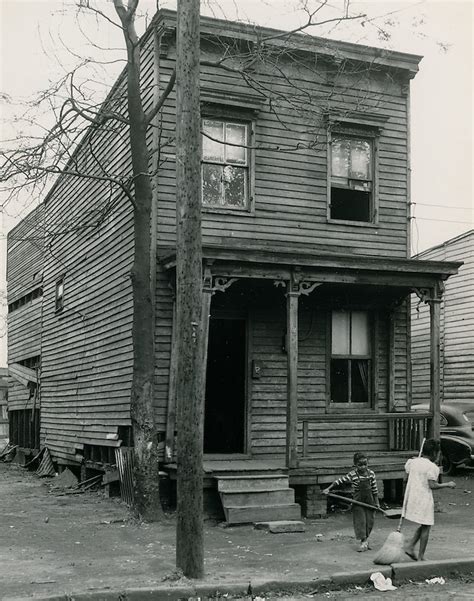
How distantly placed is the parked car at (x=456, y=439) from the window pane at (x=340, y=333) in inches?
194

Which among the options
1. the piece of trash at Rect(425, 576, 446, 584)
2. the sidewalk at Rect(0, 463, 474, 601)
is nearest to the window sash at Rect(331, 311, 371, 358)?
the sidewalk at Rect(0, 463, 474, 601)

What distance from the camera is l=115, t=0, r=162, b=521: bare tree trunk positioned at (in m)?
12.8

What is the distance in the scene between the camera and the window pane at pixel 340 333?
52.0 ft

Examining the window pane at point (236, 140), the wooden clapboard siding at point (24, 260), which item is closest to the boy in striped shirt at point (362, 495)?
the window pane at point (236, 140)

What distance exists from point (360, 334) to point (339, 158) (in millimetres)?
3489

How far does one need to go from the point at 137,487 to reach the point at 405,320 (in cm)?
648

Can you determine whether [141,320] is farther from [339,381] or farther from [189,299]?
[339,381]

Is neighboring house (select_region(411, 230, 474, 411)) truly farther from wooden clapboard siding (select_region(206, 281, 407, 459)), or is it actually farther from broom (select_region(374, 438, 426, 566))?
broom (select_region(374, 438, 426, 566))

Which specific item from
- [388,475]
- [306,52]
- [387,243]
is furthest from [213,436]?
[306,52]

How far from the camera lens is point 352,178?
53.0 ft

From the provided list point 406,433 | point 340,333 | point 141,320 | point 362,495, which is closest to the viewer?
point 362,495

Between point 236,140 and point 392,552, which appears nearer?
point 392,552

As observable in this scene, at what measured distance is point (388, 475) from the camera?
561 inches

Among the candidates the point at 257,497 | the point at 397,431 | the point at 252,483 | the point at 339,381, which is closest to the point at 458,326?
the point at 397,431
